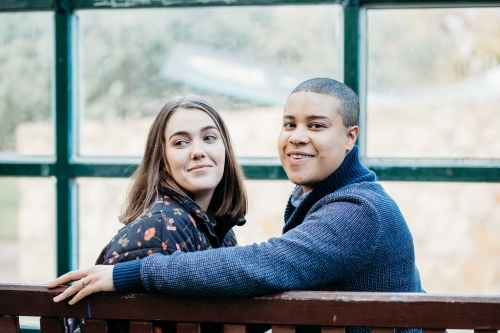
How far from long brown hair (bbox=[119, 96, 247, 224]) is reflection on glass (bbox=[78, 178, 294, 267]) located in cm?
65

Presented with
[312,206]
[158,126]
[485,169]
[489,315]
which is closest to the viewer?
[489,315]

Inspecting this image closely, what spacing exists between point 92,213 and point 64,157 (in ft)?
1.10

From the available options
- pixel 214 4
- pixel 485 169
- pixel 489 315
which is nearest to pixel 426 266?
pixel 485 169

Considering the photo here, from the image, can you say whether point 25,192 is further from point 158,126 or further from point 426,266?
point 426,266

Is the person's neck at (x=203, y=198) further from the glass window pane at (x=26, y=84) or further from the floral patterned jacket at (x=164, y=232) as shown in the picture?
the glass window pane at (x=26, y=84)

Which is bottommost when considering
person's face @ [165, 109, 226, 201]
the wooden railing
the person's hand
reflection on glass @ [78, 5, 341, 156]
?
the wooden railing

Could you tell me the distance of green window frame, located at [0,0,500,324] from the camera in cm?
304

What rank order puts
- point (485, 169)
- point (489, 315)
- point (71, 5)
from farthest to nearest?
point (71, 5) < point (485, 169) < point (489, 315)

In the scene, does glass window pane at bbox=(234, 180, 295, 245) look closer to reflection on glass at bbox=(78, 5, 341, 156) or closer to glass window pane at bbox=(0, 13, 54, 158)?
reflection on glass at bbox=(78, 5, 341, 156)

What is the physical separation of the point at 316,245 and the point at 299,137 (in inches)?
18.5

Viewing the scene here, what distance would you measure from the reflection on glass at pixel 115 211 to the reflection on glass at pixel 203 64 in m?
0.17

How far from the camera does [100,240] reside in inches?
135

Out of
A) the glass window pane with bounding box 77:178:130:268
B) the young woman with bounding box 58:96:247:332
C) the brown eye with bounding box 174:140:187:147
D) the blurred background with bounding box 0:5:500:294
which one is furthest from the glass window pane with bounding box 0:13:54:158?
the brown eye with bounding box 174:140:187:147

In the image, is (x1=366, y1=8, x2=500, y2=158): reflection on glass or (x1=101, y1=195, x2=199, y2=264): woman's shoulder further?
(x1=366, y1=8, x2=500, y2=158): reflection on glass
